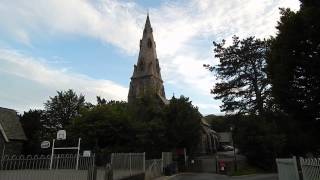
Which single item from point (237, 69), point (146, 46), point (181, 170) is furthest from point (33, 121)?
point (146, 46)

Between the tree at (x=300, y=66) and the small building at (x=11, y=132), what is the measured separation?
3136 cm

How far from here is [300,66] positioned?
17094 mm

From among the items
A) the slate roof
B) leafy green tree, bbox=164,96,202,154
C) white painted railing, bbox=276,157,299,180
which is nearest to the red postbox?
leafy green tree, bbox=164,96,202,154

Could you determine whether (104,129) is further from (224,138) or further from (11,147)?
(224,138)

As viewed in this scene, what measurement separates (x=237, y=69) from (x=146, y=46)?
4491 centimetres

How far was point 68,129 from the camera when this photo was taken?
43.6 m

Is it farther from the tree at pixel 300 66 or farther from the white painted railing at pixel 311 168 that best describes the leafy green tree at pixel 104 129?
the white painted railing at pixel 311 168

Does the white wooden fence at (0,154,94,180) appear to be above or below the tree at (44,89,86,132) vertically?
below

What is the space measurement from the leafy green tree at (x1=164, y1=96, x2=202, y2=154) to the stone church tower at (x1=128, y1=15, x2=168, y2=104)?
3543 cm

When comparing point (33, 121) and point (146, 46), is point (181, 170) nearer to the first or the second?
point (33, 121)

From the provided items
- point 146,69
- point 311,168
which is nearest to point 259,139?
point 311,168

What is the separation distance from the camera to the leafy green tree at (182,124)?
4562 centimetres

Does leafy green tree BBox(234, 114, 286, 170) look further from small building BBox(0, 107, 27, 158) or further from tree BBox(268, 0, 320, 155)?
small building BBox(0, 107, 27, 158)

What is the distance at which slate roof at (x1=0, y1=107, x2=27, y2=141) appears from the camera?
134 feet
